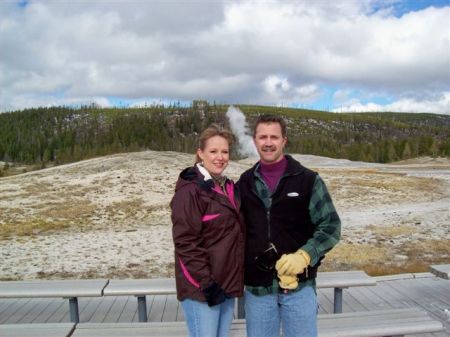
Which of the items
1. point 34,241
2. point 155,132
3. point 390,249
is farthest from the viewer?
point 155,132

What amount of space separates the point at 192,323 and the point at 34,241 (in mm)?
9622

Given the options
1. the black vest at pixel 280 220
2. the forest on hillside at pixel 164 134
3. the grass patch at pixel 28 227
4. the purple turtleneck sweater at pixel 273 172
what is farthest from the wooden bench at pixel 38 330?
the forest on hillside at pixel 164 134

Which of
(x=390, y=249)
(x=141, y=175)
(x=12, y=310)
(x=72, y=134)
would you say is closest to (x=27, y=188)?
(x=141, y=175)

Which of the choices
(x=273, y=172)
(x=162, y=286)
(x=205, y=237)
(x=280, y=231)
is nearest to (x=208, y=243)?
(x=205, y=237)

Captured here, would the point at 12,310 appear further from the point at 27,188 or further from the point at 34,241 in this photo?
the point at 27,188

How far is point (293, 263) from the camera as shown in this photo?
8.98 feet

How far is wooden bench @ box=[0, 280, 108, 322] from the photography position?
501 cm

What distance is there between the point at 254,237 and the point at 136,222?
463 inches

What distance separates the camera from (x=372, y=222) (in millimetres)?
13031

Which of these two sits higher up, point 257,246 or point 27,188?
point 257,246

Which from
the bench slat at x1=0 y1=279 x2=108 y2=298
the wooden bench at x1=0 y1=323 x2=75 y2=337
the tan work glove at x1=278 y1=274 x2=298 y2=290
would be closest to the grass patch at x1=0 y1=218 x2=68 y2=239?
the bench slat at x1=0 y1=279 x2=108 y2=298

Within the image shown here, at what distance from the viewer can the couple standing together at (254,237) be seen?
8.98 feet

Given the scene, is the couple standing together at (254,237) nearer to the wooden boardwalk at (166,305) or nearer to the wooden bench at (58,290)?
the wooden bench at (58,290)

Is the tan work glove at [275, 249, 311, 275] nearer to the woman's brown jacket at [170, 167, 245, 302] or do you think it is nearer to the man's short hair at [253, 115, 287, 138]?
the woman's brown jacket at [170, 167, 245, 302]
